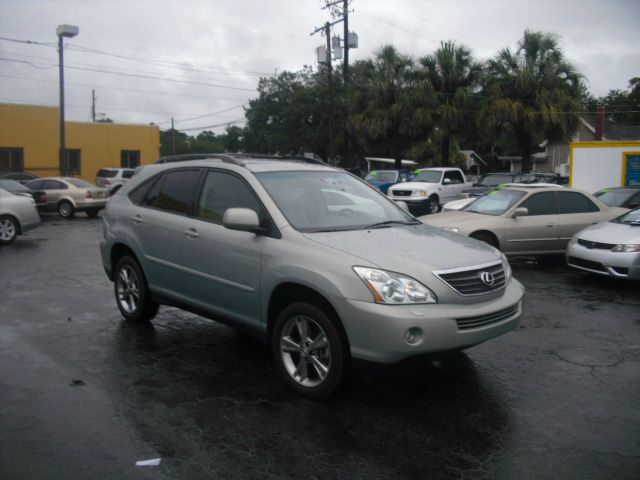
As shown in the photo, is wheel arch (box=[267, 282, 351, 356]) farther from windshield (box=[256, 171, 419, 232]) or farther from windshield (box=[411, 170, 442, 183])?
windshield (box=[411, 170, 442, 183])

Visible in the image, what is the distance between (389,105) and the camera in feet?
103

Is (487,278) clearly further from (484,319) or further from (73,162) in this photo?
(73,162)

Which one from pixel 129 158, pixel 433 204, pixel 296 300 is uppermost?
pixel 129 158

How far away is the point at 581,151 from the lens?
19719 mm

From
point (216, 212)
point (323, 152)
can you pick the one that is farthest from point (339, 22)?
point (216, 212)

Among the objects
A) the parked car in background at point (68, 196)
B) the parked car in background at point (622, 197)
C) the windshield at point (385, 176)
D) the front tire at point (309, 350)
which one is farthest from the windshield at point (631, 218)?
the parked car in background at point (68, 196)

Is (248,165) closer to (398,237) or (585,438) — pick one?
(398,237)

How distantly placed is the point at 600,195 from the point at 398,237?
396 inches

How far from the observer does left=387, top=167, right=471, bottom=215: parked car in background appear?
21953 mm

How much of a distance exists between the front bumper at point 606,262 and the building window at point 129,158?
33.8 metres

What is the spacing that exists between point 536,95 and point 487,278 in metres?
25.1

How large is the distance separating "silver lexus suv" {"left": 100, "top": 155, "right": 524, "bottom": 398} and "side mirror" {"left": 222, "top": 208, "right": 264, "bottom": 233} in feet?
0.04

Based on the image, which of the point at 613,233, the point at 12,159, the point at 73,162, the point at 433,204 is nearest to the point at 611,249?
the point at 613,233

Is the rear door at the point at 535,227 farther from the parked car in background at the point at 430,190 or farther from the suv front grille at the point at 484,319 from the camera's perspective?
the parked car in background at the point at 430,190
